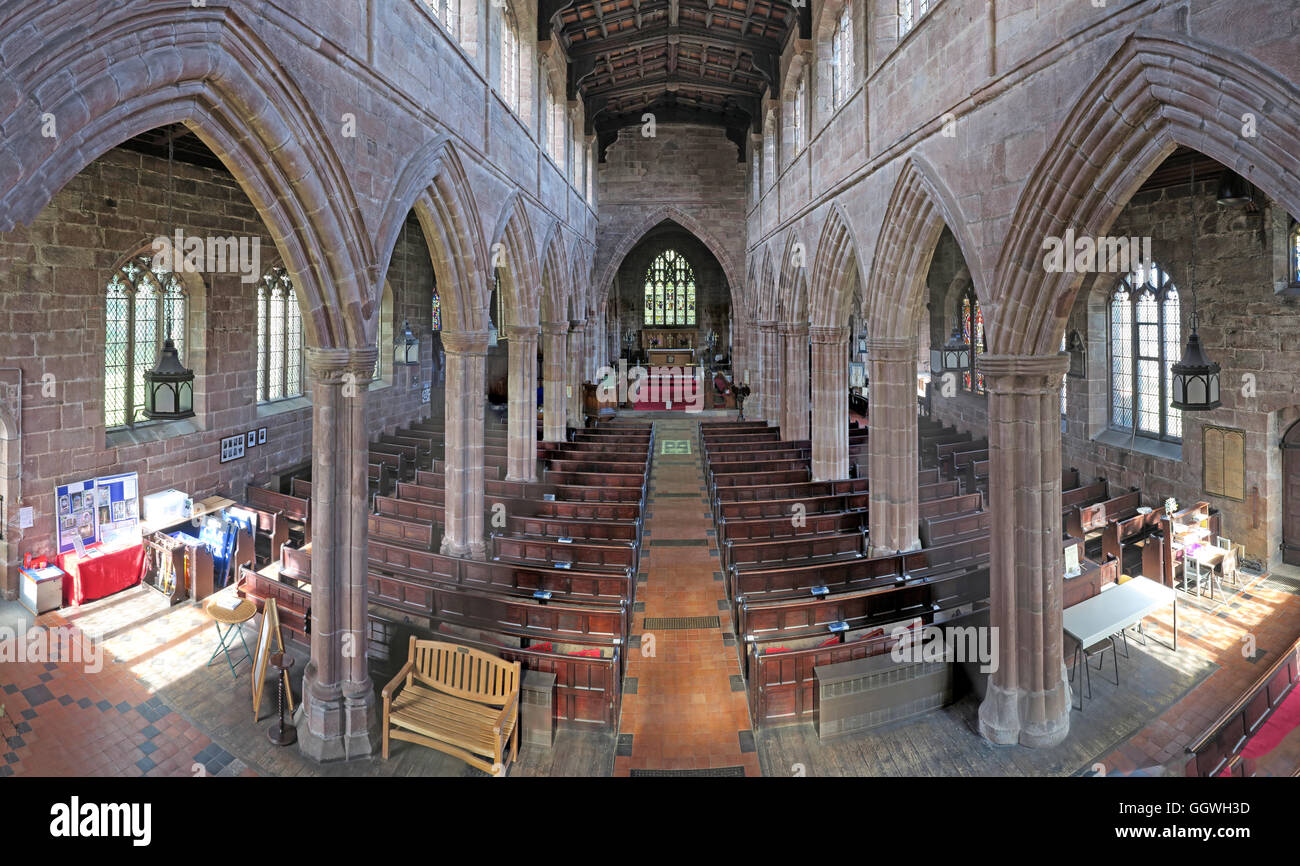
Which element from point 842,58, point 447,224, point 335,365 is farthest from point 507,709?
point 842,58

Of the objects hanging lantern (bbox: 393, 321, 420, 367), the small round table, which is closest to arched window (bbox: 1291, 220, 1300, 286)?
the small round table

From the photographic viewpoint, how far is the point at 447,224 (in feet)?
30.1

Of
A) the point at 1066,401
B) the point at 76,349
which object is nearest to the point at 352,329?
the point at 76,349

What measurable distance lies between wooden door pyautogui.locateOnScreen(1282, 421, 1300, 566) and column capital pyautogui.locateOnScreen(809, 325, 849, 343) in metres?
6.91

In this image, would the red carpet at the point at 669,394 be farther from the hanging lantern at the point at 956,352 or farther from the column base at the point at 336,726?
the column base at the point at 336,726

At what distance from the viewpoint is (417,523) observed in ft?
34.4

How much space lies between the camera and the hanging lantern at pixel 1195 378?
24.4 ft

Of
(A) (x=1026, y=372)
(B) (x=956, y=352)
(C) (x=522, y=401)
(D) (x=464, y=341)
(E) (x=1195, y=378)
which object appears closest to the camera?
(A) (x=1026, y=372)

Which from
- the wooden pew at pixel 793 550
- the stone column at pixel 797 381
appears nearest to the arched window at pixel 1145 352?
the stone column at pixel 797 381

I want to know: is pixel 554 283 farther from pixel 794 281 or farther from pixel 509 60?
pixel 794 281

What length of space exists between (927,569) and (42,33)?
962cm

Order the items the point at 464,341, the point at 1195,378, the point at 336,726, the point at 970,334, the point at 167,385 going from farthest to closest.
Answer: the point at 970,334 → the point at 464,341 → the point at 1195,378 → the point at 167,385 → the point at 336,726

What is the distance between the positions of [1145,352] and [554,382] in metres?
12.1

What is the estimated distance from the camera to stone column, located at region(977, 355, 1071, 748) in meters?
6.33
